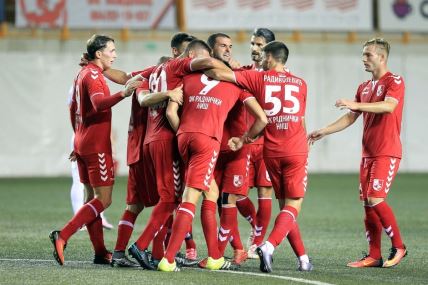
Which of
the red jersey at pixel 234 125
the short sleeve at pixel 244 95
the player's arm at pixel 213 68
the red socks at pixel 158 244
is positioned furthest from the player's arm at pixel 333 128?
the red socks at pixel 158 244

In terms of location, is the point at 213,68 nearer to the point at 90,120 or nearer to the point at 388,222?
the point at 90,120

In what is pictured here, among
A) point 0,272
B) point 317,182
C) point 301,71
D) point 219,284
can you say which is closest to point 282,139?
point 219,284

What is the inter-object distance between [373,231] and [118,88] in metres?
14.6

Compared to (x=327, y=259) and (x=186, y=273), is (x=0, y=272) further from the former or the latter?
(x=327, y=259)

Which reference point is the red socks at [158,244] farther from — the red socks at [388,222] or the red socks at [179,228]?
the red socks at [388,222]

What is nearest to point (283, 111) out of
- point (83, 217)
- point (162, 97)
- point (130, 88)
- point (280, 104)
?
point (280, 104)

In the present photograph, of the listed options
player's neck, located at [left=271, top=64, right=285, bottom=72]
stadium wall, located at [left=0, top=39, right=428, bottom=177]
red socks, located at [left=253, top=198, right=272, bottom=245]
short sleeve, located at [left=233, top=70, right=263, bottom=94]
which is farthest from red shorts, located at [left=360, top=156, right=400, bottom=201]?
stadium wall, located at [left=0, top=39, right=428, bottom=177]

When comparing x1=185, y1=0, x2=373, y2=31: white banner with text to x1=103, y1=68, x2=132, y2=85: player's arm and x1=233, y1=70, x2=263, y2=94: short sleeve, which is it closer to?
x1=103, y1=68, x2=132, y2=85: player's arm

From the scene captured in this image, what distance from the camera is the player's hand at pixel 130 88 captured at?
8656 mm


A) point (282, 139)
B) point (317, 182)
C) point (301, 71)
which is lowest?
point (317, 182)

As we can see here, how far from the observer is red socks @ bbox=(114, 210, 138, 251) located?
892 cm

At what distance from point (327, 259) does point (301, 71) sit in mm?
16171

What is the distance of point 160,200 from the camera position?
866 centimetres

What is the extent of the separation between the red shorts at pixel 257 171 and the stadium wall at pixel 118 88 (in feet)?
44.8
